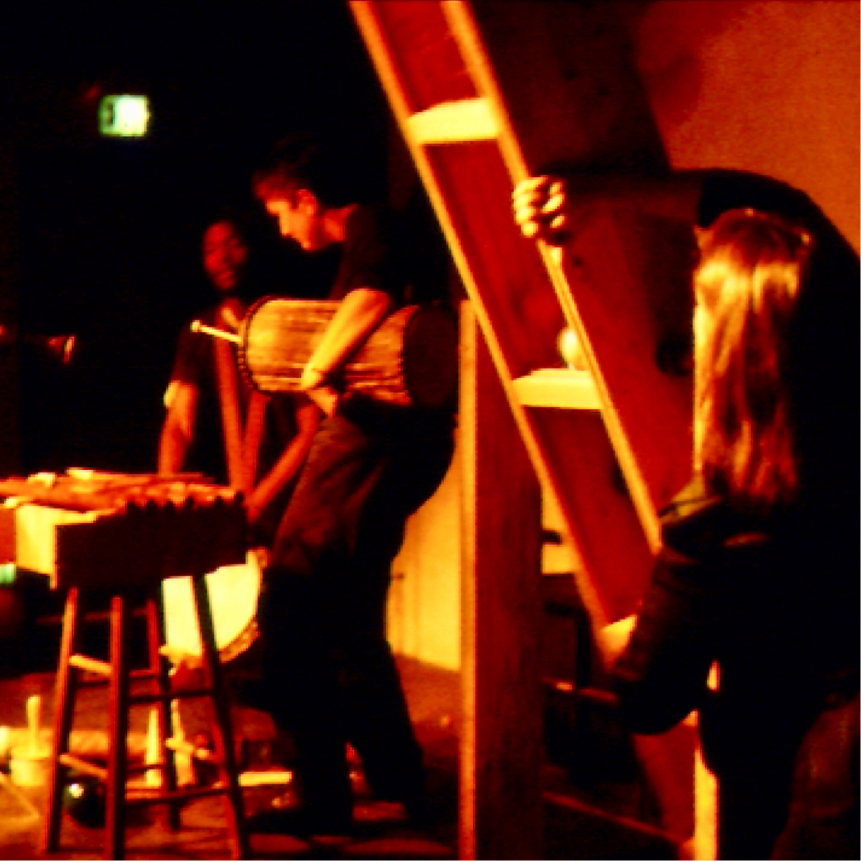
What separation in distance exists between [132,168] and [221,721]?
3.45 m

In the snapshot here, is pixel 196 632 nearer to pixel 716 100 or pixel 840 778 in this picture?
pixel 716 100

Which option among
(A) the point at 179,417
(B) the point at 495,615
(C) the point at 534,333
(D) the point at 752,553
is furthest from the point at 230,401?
(D) the point at 752,553

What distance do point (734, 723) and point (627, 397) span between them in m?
0.49

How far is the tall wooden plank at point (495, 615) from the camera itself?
286cm

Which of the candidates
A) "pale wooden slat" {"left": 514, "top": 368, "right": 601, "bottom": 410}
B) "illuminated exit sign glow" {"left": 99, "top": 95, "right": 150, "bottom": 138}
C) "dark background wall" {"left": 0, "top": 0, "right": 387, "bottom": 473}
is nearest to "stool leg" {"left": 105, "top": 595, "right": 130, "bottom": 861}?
"pale wooden slat" {"left": 514, "top": 368, "right": 601, "bottom": 410}

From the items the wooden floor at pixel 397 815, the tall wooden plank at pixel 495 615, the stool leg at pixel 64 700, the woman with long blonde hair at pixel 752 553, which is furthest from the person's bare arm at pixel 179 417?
the woman with long blonde hair at pixel 752 553

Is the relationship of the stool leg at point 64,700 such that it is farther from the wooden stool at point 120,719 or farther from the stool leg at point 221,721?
the stool leg at point 221,721

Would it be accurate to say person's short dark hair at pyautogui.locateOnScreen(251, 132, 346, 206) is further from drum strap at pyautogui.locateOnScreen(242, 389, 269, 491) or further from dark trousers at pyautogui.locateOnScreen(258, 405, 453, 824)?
drum strap at pyautogui.locateOnScreen(242, 389, 269, 491)

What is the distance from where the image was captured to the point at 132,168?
22.6 ft

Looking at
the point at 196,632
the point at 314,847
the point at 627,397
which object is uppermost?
the point at 627,397

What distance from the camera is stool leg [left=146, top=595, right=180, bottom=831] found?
450cm

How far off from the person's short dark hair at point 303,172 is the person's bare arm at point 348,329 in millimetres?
409

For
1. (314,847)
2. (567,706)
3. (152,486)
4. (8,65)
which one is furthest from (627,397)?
(8,65)

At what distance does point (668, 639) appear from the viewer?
6.37ft
